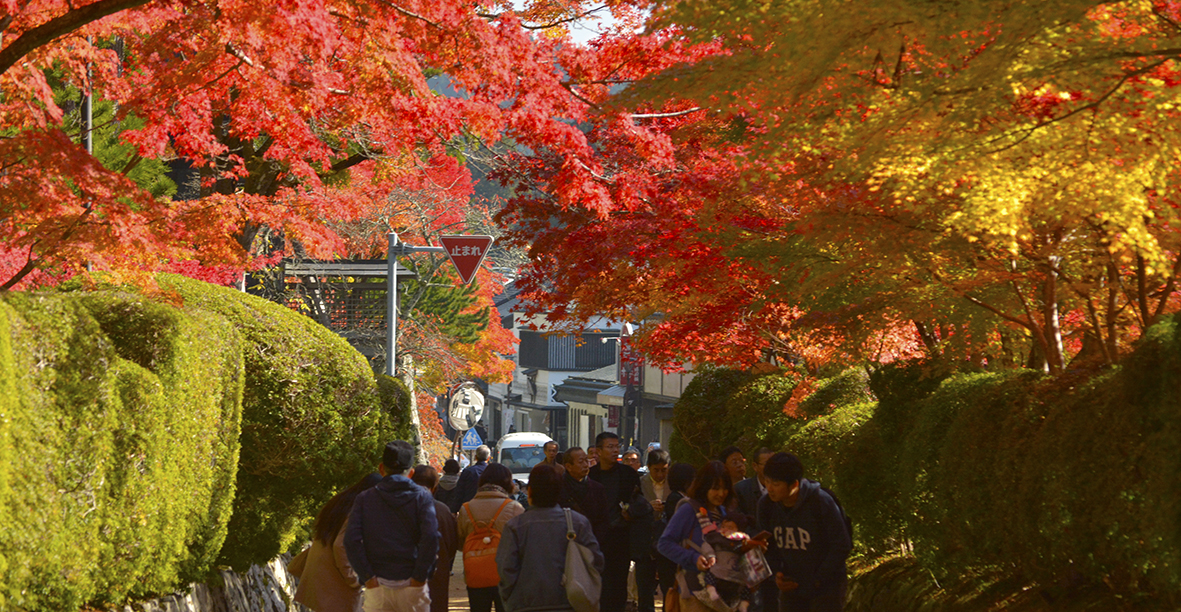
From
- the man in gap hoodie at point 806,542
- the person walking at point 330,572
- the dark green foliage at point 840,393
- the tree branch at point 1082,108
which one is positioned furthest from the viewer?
the dark green foliage at point 840,393

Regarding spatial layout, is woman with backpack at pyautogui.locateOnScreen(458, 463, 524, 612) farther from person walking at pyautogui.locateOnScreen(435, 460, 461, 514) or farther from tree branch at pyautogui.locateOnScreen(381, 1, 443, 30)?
person walking at pyautogui.locateOnScreen(435, 460, 461, 514)

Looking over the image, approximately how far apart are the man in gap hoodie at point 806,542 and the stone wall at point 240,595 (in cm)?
428

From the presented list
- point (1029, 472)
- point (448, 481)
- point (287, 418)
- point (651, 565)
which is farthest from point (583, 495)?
point (448, 481)

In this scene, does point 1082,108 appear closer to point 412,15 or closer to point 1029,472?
point 1029,472

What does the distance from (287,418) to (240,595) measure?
1678 millimetres

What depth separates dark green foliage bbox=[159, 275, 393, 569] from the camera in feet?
31.8

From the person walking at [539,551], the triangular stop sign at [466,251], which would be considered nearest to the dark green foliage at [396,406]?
the person walking at [539,551]

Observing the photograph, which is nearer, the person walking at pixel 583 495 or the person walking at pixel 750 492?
the person walking at pixel 750 492

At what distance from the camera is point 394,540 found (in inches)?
278

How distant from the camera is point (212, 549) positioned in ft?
27.8

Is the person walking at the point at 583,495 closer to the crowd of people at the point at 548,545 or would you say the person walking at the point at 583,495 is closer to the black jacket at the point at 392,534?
the crowd of people at the point at 548,545

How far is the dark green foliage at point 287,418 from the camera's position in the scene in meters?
9.70

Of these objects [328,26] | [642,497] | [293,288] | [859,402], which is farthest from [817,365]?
[293,288]

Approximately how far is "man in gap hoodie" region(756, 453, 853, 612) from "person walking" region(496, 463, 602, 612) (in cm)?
124
